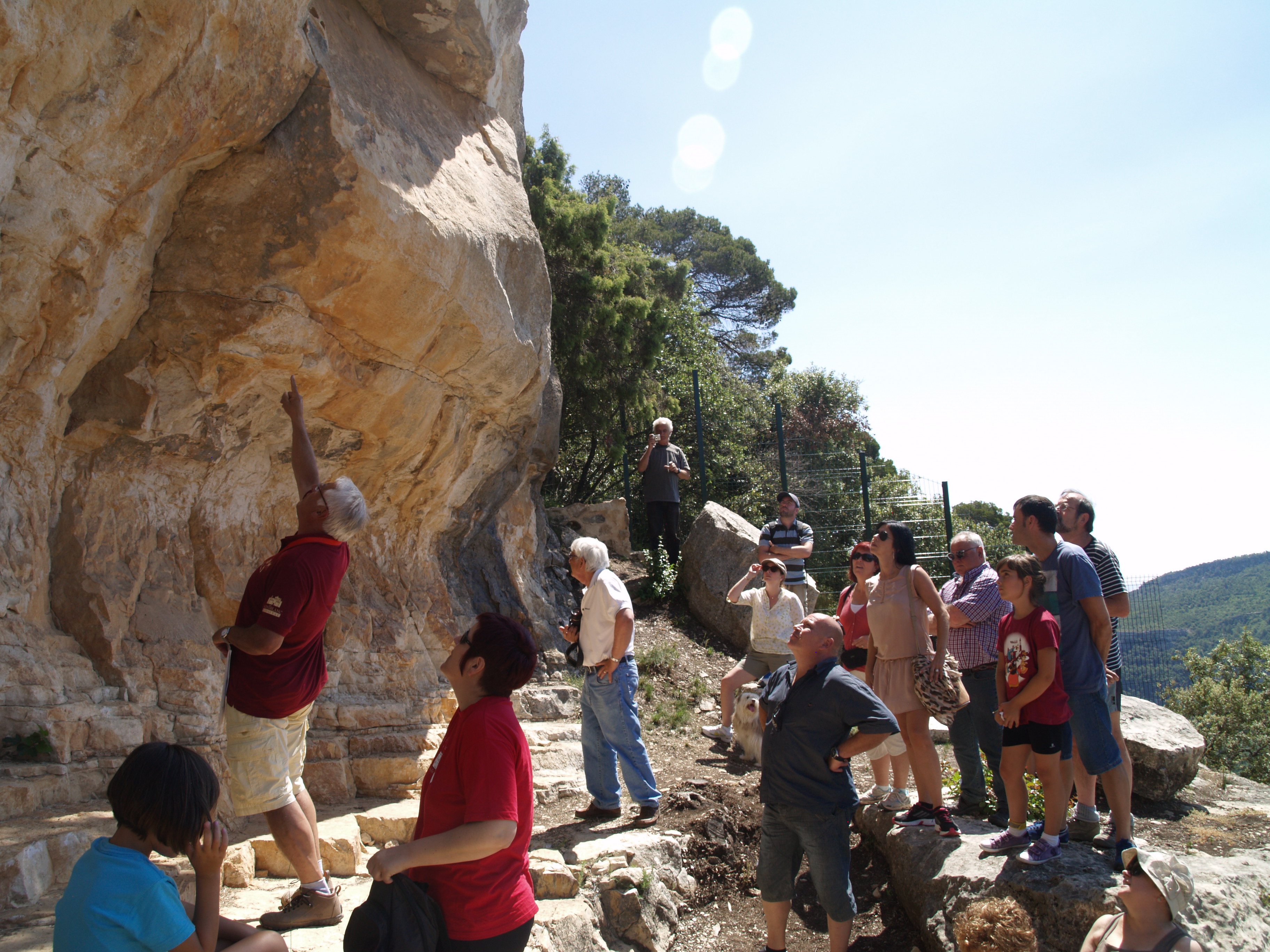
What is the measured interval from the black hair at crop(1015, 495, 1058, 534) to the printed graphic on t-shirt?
57 cm

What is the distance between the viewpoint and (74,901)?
6.35 ft

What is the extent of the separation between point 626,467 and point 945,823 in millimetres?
6865

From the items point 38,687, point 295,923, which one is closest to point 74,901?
point 295,923

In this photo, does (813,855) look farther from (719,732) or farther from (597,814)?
(719,732)

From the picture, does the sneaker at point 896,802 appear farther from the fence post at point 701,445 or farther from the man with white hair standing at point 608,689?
the fence post at point 701,445

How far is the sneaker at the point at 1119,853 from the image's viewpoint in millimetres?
3617

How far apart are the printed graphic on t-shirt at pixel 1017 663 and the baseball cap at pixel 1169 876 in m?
0.91

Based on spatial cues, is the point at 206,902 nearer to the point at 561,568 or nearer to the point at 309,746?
the point at 309,746

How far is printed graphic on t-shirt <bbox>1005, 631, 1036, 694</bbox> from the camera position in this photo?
3.71m

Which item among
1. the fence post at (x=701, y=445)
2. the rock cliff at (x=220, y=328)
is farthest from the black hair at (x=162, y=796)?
the fence post at (x=701, y=445)

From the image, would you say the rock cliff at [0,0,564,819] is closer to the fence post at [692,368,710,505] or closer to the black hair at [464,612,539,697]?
the black hair at [464,612,539,697]

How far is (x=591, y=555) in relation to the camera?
4.66 meters

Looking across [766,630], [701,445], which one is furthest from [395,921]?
[701,445]

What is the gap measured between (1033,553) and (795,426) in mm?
14418
